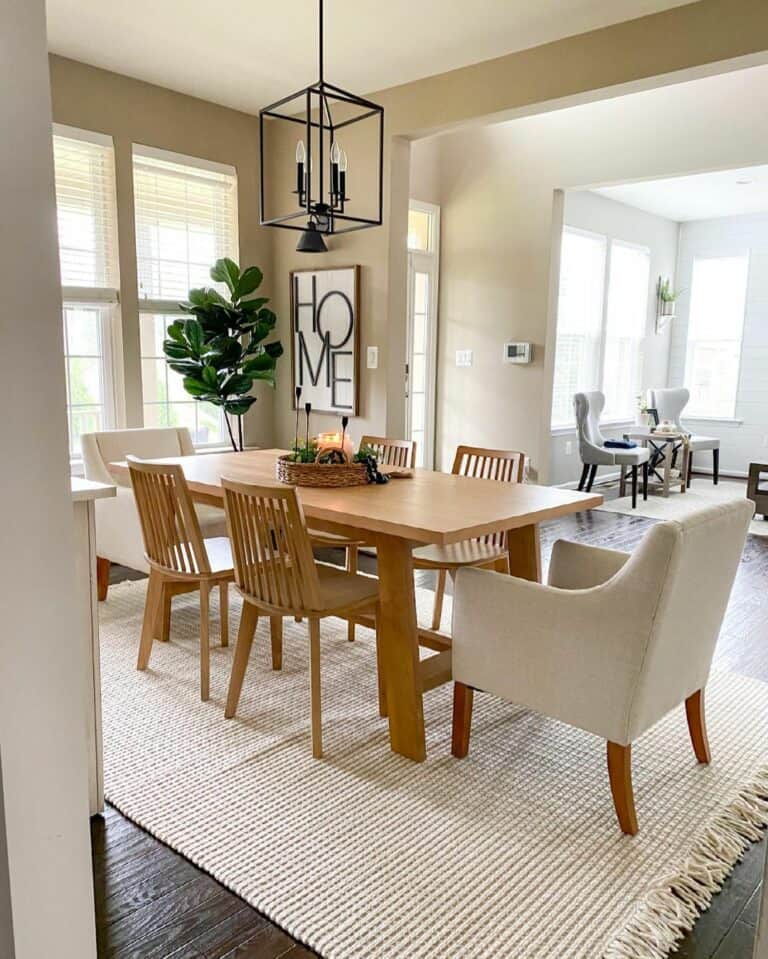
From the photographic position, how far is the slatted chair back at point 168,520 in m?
2.75

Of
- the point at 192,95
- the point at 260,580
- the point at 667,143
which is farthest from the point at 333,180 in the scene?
the point at 667,143

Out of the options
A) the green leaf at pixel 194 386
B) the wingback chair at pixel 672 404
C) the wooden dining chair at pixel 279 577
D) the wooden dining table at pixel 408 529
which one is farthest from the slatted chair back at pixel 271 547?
the wingback chair at pixel 672 404

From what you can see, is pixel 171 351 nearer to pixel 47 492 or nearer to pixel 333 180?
pixel 333 180

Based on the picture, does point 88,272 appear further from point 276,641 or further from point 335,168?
point 276,641

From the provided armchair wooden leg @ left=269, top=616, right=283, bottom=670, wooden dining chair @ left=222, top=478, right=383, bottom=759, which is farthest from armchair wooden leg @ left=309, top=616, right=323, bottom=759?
armchair wooden leg @ left=269, top=616, right=283, bottom=670

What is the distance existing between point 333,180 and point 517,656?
6.16 ft

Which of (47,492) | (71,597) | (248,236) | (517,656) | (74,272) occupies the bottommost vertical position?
(517,656)

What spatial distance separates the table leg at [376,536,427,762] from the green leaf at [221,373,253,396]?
2610 mm

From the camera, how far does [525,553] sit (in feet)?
9.80

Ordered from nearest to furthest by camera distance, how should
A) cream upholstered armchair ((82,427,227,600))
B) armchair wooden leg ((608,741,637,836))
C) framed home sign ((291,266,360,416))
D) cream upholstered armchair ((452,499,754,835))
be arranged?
cream upholstered armchair ((452,499,754,835))
armchair wooden leg ((608,741,637,836))
cream upholstered armchair ((82,427,227,600))
framed home sign ((291,266,360,416))

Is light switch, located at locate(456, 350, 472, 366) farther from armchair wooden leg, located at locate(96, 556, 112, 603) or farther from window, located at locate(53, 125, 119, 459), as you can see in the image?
armchair wooden leg, located at locate(96, 556, 112, 603)

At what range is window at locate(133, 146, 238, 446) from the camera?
15.6ft

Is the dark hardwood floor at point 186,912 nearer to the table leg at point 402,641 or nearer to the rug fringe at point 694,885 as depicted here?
the rug fringe at point 694,885

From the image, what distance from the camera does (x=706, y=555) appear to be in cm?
204
